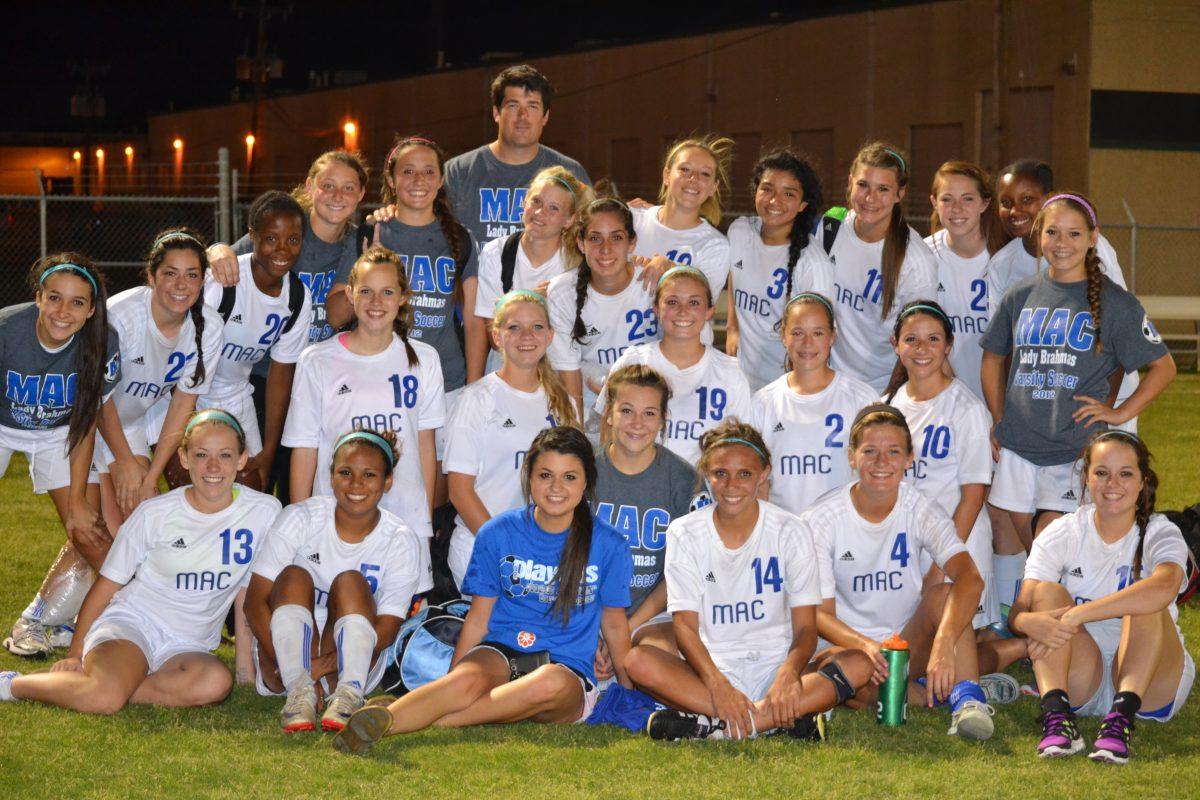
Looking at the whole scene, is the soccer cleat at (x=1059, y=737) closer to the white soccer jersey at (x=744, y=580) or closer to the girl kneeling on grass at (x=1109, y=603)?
the girl kneeling on grass at (x=1109, y=603)

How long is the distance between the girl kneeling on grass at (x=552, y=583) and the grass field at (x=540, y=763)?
26 centimetres

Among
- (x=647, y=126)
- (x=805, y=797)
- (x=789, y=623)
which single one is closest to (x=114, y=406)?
(x=789, y=623)

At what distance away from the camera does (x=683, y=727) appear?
15.4ft

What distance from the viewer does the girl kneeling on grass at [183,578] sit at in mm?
4941

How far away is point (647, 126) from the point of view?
30281mm

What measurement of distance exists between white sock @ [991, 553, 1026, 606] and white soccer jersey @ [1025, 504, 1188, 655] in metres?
0.97

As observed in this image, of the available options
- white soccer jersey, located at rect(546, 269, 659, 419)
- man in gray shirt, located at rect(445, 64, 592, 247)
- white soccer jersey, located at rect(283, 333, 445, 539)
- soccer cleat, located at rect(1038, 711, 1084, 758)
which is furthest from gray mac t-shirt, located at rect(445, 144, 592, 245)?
soccer cleat, located at rect(1038, 711, 1084, 758)

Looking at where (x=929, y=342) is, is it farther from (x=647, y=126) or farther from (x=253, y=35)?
(x=253, y=35)

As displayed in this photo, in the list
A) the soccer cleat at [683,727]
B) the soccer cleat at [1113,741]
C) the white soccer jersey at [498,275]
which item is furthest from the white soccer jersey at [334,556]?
the soccer cleat at [1113,741]

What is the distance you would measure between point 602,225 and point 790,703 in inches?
89.0

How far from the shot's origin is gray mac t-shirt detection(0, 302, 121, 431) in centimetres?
543

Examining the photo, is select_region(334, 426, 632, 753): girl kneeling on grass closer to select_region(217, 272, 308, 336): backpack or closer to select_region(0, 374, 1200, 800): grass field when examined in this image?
select_region(0, 374, 1200, 800): grass field

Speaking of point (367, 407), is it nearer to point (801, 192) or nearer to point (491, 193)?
point (491, 193)

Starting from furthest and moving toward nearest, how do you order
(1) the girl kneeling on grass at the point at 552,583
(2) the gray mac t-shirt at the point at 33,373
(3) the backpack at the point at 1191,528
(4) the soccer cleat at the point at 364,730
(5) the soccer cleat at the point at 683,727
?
(3) the backpack at the point at 1191,528 < (2) the gray mac t-shirt at the point at 33,373 < (1) the girl kneeling on grass at the point at 552,583 < (5) the soccer cleat at the point at 683,727 < (4) the soccer cleat at the point at 364,730
